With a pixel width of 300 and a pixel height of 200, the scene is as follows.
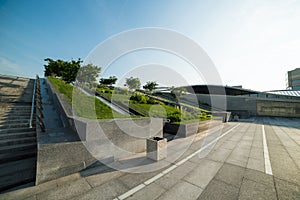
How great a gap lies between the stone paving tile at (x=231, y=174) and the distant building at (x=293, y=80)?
263ft

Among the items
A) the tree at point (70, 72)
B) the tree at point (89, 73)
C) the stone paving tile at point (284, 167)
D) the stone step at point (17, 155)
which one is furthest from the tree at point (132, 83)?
the stone paving tile at point (284, 167)

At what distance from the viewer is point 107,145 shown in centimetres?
422

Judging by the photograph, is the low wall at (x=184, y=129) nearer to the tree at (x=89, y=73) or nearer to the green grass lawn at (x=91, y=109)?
the green grass lawn at (x=91, y=109)

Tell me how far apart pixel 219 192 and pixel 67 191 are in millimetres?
3769

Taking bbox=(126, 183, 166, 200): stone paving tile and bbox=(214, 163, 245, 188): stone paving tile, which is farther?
bbox=(214, 163, 245, 188): stone paving tile

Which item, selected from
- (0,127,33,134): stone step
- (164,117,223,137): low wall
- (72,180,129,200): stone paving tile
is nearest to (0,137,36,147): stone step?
(0,127,33,134): stone step

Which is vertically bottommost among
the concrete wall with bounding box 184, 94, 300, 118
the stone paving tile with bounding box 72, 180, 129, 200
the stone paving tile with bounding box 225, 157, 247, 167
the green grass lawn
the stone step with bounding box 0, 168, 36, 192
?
the stone paving tile with bounding box 72, 180, 129, 200

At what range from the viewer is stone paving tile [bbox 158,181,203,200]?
2.72 metres

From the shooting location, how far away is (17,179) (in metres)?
3.02

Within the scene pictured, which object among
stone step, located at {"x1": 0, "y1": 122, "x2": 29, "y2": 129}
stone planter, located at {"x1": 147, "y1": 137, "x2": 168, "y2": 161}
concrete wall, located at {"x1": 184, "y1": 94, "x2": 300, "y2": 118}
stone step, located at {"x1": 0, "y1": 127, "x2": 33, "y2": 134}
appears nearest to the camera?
stone step, located at {"x1": 0, "y1": 127, "x2": 33, "y2": 134}

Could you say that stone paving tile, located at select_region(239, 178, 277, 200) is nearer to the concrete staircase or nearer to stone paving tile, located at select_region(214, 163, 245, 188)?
stone paving tile, located at select_region(214, 163, 245, 188)

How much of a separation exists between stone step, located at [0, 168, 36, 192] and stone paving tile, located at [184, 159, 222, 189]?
4371 millimetres

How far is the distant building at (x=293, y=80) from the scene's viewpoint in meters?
53.3

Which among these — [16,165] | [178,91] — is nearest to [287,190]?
[16,165]
